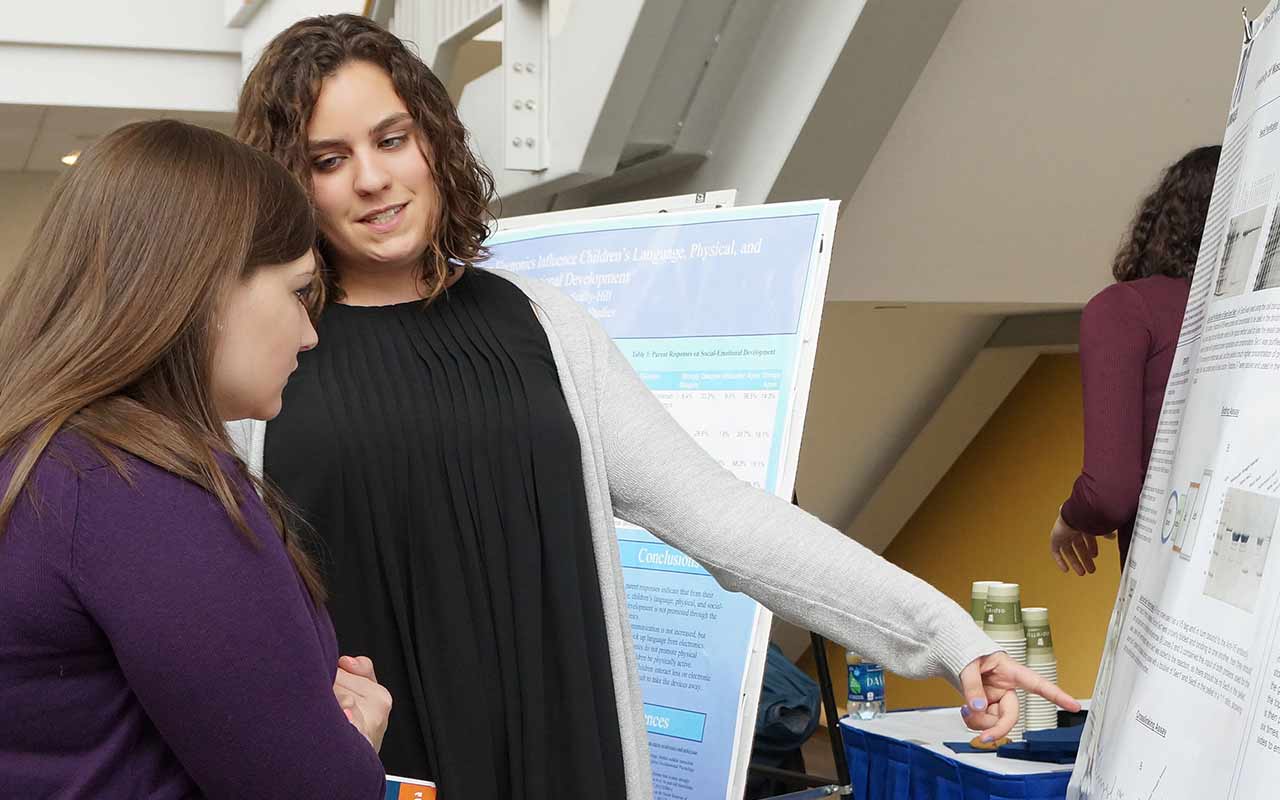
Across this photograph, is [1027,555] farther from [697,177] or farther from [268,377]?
[268,377]

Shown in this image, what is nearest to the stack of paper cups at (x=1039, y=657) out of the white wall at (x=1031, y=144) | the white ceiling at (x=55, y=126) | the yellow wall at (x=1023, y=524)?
the white wall at (x=1031, y=144)

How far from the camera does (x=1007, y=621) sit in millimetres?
2031

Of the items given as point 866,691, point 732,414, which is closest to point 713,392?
point 732,414

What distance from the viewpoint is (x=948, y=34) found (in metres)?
3.11

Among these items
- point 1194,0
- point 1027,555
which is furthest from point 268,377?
point 1027,555

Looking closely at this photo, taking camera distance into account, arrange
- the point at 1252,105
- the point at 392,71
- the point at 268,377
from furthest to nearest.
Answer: the point at 392,71 → the point at 1252,105 → the point at 268,377

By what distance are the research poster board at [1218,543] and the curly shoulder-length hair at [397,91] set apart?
795 millimetres

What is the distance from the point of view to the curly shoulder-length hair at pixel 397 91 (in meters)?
1.50

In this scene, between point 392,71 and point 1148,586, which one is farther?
point 392,71

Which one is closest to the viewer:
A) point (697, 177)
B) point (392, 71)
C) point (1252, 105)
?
point (1252, 105)

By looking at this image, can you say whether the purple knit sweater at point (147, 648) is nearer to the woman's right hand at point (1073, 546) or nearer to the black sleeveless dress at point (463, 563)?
the black sleeveless dress at point (463, 563)

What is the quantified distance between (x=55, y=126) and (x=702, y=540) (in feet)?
16.4

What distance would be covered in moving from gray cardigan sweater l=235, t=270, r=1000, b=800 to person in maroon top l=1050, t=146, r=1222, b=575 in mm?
1036

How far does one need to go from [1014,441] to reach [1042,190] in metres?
1.68
